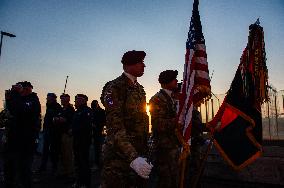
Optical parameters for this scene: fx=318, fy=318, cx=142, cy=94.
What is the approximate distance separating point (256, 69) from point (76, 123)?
A: 4448 mm

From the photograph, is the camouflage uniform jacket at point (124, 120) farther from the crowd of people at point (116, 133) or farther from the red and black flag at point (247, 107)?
the red and black flag at point (247, 107)

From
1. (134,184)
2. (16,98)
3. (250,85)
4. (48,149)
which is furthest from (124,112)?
(48,149)

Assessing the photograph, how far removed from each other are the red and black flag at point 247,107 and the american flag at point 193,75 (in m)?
0.36

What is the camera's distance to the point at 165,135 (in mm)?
4426

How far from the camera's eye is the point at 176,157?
14.5 feet

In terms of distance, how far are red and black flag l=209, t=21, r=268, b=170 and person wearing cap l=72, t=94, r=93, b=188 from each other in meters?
3.58

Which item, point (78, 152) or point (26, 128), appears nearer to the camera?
point (26, 128)

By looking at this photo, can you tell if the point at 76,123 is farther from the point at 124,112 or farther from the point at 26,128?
the point at 124,112

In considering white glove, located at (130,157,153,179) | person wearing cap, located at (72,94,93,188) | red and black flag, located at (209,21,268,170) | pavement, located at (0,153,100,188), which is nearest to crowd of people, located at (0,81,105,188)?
person wearing cap, located at (72,94,93,188)

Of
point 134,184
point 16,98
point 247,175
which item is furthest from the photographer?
point 247,175

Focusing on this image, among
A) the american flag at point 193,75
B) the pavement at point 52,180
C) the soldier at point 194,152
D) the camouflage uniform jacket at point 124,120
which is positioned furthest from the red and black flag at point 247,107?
the pavement at point 52,180

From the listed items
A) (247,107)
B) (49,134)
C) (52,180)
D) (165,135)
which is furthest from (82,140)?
(247,107)

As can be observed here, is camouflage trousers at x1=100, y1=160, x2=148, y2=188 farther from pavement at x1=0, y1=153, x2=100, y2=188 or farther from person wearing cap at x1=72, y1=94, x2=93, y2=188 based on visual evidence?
pavement at x1=0, y1=153, x2=100, y2=188

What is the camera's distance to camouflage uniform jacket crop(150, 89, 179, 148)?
4375mm
